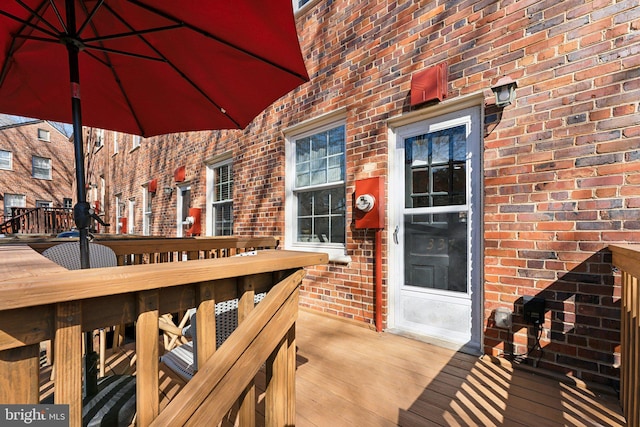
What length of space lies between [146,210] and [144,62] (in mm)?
6907

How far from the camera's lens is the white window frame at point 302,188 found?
3.43 meters

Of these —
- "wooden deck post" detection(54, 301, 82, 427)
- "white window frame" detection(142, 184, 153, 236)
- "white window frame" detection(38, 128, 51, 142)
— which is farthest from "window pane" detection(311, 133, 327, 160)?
"white window frame" detection(38, 128, 51, 142)

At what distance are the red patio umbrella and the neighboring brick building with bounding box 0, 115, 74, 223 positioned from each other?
18989mm

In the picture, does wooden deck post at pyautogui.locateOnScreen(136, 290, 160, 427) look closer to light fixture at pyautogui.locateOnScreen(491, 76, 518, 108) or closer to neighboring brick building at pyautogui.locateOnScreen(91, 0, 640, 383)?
neighboring brick building at pyautogui.locateOnScreen(91, 0, 640, 383)

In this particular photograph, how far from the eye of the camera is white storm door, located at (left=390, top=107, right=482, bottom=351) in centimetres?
249

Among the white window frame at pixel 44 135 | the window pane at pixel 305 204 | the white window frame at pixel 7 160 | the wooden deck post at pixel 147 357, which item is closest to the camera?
the wooden deck post at pixel 147 357

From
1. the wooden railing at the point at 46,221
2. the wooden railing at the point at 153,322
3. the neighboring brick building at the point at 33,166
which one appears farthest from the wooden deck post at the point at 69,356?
the neighboring brick building at the point at 33,166

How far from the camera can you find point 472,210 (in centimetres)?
249

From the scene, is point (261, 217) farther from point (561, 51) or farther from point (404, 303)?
point (561, 51)

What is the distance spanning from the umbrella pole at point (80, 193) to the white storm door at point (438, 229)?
7.70 feet

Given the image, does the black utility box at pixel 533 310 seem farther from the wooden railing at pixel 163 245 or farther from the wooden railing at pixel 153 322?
the wooden railing at pixel 163 245

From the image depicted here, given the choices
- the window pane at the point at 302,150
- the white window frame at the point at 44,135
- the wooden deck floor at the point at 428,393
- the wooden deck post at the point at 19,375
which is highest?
the white window frame at the point at 44,135

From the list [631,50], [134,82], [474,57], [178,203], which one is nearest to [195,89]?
[134,82]

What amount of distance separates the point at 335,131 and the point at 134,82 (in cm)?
208
